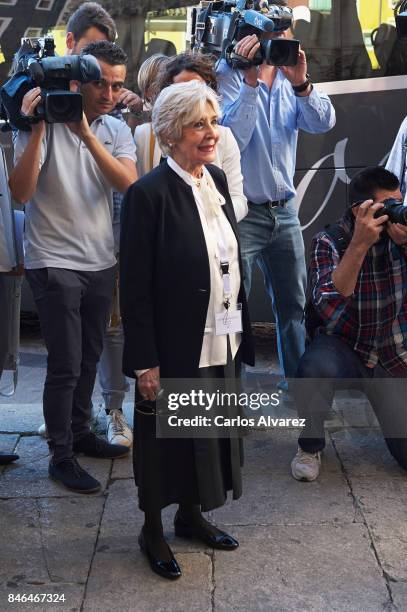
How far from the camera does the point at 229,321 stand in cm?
324

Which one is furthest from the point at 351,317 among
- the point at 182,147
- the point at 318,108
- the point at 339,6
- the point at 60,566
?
the point at 339,6

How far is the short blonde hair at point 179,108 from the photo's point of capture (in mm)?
3094

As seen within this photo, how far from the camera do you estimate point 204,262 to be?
3.13 metres

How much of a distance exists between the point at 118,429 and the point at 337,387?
1065 mm

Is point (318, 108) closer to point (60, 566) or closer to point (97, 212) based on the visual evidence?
point (97, 212)

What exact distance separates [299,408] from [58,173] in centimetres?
147

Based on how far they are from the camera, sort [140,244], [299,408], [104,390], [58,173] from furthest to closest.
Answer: [104,390]
[299,408]
[58,173]
[140,244]

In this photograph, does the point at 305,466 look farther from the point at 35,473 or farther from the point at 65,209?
the point at 65,209

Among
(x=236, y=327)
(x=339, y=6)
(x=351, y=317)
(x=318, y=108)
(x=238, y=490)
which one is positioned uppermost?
(x=339, y=6)

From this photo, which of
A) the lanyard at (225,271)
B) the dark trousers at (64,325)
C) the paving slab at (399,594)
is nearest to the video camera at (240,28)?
the dark trousers at (64,325)

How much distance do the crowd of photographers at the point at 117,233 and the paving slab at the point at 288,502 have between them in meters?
0.09

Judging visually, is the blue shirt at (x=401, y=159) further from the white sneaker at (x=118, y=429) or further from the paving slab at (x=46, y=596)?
the paving slab at (x=46, y=596)

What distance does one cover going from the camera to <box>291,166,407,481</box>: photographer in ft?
13.1

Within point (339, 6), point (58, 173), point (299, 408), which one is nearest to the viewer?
point (58, 173)
